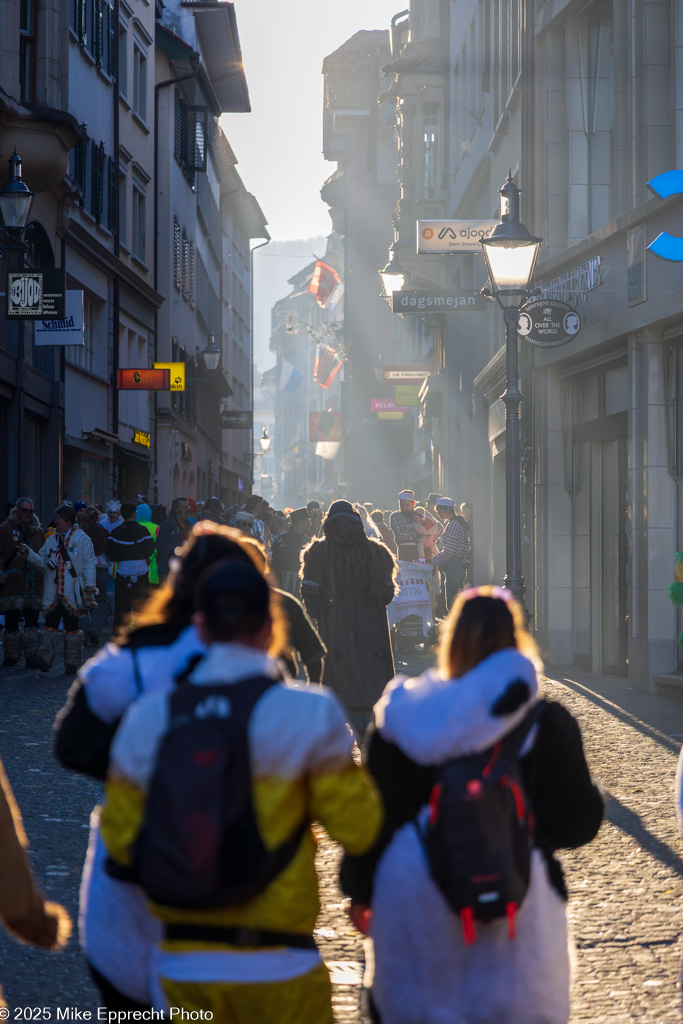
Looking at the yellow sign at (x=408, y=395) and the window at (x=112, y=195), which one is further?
the yellow sign at (x=408, y=395)

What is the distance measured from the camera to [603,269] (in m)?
15.3

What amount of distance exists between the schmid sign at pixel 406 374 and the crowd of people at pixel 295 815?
35.5 m

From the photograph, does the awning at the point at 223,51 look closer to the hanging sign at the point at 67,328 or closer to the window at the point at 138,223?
the window at the point at 138,223

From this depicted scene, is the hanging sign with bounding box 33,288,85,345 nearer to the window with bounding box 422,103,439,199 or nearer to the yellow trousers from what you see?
the window with bounding box 422,103,439,199

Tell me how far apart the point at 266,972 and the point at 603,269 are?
43.5 ft

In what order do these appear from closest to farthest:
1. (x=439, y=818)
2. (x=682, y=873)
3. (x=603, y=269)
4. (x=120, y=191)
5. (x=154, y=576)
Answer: (x=439, y=818), (x=682, y=873), (x=603, y=269), (x=154, y=576), (x=120, y=191)

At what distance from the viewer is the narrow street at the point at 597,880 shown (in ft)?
16.4

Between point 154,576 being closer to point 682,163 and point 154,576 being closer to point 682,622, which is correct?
point 682,622

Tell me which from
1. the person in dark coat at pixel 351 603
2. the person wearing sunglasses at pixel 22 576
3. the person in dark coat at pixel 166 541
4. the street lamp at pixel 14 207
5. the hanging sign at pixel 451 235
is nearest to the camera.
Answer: the person in dark coat at pixel 351 603

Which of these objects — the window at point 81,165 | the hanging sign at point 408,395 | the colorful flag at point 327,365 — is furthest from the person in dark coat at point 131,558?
the colorful flag at point 327,365

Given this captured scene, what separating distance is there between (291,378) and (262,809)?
127 meters

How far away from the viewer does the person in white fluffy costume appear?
3.22m

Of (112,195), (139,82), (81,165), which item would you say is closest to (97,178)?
(112,195)

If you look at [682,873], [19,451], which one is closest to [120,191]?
[19,451]
